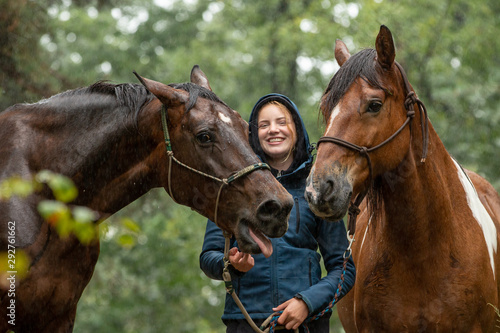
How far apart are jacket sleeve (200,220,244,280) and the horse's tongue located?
257 mm

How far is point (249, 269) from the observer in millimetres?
3645

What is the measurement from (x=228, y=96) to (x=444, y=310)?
14.8m

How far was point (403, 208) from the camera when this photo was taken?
4.16 meters

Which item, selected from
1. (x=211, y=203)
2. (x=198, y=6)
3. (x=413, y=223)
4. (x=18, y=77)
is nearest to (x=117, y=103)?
(x=211, y=203)

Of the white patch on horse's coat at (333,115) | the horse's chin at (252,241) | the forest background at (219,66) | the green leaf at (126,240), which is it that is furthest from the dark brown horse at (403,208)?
the forest background at (219,66)

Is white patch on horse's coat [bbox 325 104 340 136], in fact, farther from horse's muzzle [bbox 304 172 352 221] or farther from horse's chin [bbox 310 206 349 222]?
horse's chin [bbox 310 206 349 222]

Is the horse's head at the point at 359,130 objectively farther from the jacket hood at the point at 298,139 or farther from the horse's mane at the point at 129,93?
the horse's mane at the point at 129,93

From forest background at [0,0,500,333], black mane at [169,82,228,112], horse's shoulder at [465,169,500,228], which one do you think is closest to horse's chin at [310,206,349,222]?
black mane at [169,82,228,112]

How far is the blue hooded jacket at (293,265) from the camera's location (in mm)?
3809

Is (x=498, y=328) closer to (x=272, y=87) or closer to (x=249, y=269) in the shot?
(x=249, y=269)

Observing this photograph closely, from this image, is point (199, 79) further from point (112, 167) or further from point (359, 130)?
point (359, 130)

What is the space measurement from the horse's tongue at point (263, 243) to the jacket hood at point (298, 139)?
1.86 ft

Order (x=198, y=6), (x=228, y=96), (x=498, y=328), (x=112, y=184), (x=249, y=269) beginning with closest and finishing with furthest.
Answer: (x=249, y=269) < (x=112, y=184) < (x=498, y=328) < (x=228, y=96) < (x=198, y=6)

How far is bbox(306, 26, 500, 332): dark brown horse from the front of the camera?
12.7 feet
